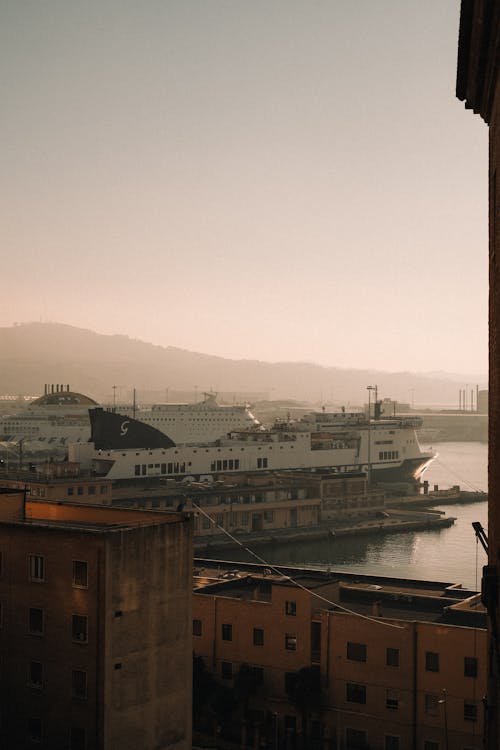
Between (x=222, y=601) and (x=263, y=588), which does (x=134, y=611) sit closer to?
(x=222, y=601)

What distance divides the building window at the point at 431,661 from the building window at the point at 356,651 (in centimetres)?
85

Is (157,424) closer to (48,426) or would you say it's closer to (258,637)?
(48,426)

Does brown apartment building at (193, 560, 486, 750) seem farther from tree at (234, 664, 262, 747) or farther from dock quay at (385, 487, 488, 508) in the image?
dock quay at (385, 487, 488, 508)

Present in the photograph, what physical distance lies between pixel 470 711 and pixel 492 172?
9.65 metres

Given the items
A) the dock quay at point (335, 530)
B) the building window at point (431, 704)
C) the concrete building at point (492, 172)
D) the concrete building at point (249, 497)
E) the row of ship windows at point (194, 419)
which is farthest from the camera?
the row of ship windows at point (194, 419)

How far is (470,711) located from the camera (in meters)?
12.2

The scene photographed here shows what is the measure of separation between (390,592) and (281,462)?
28.5 metres

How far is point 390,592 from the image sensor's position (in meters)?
Result: 15.0

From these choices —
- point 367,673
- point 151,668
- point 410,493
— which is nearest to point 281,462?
point 410,493

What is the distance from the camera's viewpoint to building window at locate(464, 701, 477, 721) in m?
12.1

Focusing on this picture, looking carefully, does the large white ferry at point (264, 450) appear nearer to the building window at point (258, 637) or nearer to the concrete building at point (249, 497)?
the concrete building at point (249, 497)

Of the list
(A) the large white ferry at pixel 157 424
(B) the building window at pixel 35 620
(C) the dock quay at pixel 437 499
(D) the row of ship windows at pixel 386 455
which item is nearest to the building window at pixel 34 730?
(B) the building window at pixel 35 620

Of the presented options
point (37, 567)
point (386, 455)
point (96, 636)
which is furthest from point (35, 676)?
point (386, 455)

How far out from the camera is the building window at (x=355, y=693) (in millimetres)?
12906
